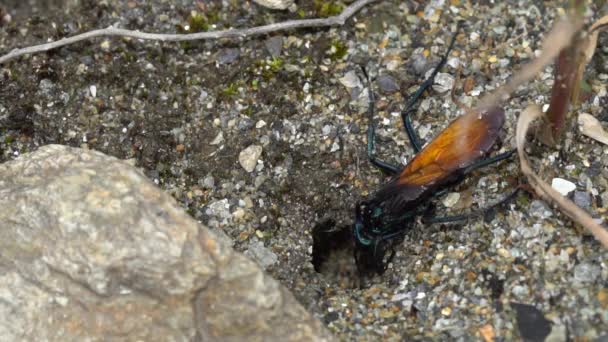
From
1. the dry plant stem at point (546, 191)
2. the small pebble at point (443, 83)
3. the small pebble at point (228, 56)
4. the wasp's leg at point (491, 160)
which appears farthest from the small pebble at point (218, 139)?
the dry plant stem at point (546, 191)

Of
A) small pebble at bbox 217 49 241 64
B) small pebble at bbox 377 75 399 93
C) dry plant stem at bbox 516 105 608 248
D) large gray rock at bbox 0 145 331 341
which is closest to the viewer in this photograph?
large gray rock at bbox 0 145 331 341

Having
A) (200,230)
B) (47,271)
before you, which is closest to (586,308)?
(200,230)

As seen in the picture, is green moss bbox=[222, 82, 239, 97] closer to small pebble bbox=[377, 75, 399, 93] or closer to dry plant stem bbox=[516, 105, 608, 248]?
small pebble bbox=[377, 75, 399, 93]

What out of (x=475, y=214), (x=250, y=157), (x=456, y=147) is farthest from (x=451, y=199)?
(x=250, y=157)

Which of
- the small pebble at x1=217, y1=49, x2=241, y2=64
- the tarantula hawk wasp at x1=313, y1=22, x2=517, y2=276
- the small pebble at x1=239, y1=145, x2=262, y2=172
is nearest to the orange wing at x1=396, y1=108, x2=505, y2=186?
the tarantula hawk wasp at x1=313, y1=22, x2=517, y2=276

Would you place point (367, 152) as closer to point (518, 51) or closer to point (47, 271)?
point (518, 51)

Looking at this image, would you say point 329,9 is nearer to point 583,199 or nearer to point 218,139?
point 218,139

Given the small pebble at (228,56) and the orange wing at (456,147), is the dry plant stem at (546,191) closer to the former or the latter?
the orange wing at (456,147)
